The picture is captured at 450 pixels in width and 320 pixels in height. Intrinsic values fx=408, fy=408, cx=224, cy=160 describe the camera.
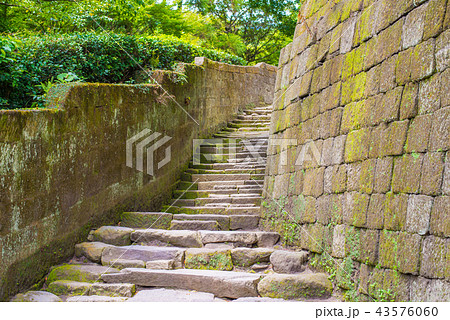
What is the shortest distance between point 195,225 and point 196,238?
0.62 meters

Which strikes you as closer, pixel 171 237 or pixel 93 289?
pixel 93 289

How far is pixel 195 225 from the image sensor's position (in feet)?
17.2

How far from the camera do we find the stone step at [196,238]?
4.61 metres

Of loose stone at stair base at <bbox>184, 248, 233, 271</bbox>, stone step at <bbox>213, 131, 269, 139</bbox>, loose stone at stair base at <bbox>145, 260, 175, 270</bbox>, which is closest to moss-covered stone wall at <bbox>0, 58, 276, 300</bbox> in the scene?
loose stone at stair base at <bbox>145, 260, 175, 270</bbox>

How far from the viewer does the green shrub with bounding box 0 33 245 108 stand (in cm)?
521

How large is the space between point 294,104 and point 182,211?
2388 mm

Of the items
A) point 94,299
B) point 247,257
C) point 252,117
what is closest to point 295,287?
point 247,257

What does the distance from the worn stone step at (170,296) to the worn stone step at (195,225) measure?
161cm

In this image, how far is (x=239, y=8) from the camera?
14961 millimetres

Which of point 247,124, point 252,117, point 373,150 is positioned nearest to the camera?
point 373,150

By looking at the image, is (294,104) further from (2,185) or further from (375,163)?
(2,185)

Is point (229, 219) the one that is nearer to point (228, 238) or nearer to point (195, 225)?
point (195, 225)

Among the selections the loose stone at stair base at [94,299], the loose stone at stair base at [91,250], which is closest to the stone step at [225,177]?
the loose stone at stair base at [91,250]

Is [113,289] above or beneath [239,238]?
beneath
